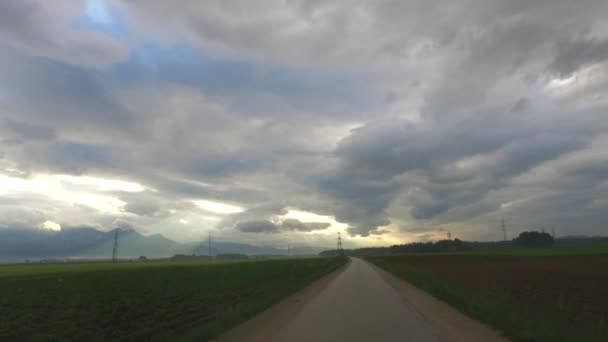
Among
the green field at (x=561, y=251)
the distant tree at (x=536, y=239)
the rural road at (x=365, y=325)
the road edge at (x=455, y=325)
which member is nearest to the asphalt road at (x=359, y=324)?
the rural road at (x=365, y=325)

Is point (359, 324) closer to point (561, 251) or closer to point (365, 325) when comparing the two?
point (365, 325)

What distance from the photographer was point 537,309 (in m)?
18.1

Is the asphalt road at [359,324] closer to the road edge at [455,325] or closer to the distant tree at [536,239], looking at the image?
the road edge at [455,325]

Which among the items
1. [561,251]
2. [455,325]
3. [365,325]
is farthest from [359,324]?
[561,251]

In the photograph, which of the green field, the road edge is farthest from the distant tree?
the road edge

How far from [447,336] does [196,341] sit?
273 inches

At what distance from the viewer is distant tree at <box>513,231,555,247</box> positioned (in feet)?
583

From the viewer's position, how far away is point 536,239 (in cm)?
17938

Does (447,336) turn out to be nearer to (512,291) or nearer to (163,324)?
(163,324)

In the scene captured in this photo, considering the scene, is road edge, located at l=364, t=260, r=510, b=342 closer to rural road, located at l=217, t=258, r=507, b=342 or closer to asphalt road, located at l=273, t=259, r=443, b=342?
rural road, located at l=217, t=258, r=507, b=342

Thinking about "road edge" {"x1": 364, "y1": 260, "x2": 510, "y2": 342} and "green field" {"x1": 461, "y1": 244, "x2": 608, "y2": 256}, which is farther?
"green field" {"x1": 461, "y1": 244, "x2": 608, "y2": 256}

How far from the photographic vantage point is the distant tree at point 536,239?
6993 inches

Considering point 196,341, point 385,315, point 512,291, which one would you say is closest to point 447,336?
point 385,315

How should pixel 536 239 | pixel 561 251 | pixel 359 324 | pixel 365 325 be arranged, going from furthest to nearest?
pixel 536 239 → pixel 561 251 → pixel 359 324 → pixel 365 325
